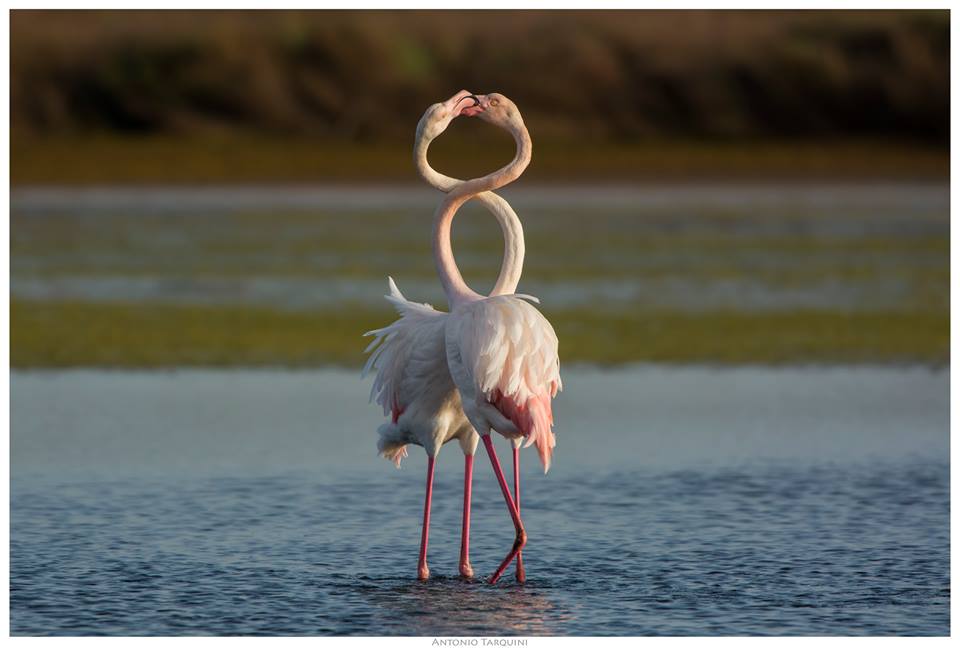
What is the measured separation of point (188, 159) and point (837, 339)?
36.1 metres

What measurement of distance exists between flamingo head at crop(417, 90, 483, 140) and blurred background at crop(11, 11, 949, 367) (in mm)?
6549

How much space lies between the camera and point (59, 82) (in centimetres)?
6225

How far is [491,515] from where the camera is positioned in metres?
8.53

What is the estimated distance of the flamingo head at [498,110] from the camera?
7258 millimetres

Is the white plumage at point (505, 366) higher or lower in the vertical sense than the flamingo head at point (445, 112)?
lower

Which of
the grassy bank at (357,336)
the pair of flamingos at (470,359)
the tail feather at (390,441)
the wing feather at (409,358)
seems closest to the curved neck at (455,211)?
the pair of flamingos at (470,359)

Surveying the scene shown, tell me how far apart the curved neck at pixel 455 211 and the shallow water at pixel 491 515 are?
46.5 inches

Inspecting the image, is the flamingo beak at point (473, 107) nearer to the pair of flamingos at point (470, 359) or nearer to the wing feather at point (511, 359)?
the pair of flamingos at point (470, 359)

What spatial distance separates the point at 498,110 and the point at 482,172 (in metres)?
35.2

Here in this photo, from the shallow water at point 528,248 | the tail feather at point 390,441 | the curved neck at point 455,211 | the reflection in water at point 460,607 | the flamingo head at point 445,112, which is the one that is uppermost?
the shallow water at point 528,248

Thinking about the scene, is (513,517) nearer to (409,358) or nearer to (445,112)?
(409,358)

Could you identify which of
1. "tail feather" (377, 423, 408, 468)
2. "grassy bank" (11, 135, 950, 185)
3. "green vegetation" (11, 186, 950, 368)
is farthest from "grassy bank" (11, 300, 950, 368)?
"grassy bank" (11, 135, 950, 185)

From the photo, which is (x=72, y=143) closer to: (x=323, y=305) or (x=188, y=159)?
(x=188, y=159)

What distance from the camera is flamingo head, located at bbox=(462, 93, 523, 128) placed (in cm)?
726
